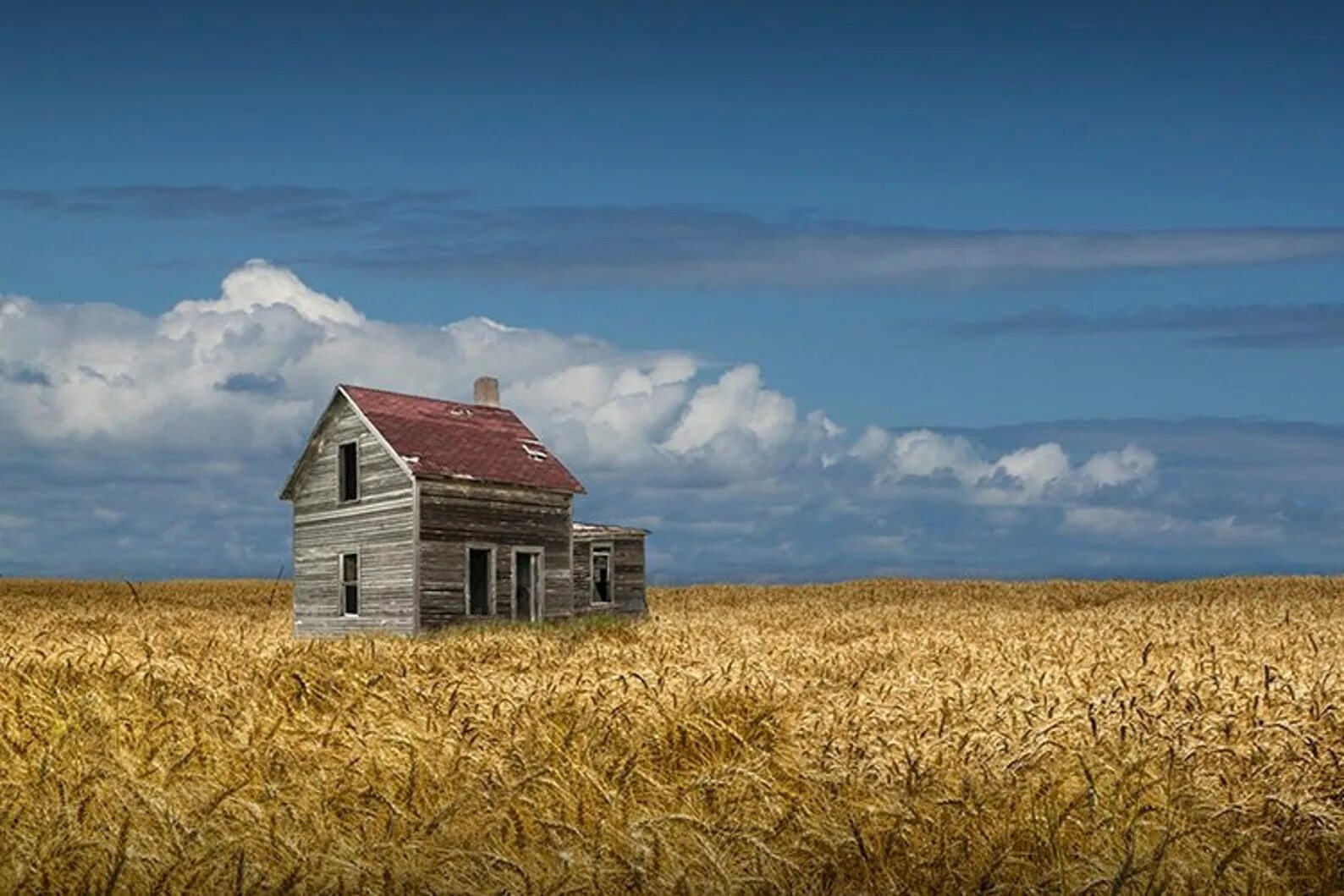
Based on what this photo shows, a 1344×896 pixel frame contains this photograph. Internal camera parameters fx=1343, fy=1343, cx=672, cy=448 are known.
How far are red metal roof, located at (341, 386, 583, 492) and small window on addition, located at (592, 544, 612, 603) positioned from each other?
6.14m

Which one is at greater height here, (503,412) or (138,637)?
(503,412)

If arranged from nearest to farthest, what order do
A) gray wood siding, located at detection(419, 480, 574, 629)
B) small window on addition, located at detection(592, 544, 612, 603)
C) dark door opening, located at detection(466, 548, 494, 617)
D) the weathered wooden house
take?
1. gray wood siding, located at detection(419, 480, 574, 629)
2. the weathered wooden house
3. dark door opening, located at detection(466, 548, 494, 617)
4. small window on addition, located at detection(592, 544, 612, 603)

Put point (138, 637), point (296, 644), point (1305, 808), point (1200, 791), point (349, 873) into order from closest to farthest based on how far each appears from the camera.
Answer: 1. point (349, 873)
2. point (1305, 808)
3. point (1200, 791)
4. point (296, 644)
5. point (138, 637)

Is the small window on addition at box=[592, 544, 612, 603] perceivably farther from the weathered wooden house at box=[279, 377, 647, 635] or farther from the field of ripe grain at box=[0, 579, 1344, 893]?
the field of ripe grain at box=[0, 579, 1344, 893]

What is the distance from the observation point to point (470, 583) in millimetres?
29656

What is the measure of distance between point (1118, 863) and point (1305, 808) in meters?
1.04

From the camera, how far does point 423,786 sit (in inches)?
284

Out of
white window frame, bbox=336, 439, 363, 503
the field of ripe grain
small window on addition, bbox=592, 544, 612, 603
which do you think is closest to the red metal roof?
white window frame, bbox=336, 439, 363, 503

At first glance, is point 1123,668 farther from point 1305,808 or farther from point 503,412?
point 503,412

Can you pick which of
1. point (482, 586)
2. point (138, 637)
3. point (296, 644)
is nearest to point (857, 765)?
point (296, 644)

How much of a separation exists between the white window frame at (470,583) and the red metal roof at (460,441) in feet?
4.90

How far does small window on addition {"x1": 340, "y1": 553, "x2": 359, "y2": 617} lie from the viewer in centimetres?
3017

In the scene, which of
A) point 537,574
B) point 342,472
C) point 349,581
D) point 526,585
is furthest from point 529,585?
point 342,472

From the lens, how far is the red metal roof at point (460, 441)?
95.9 feet
